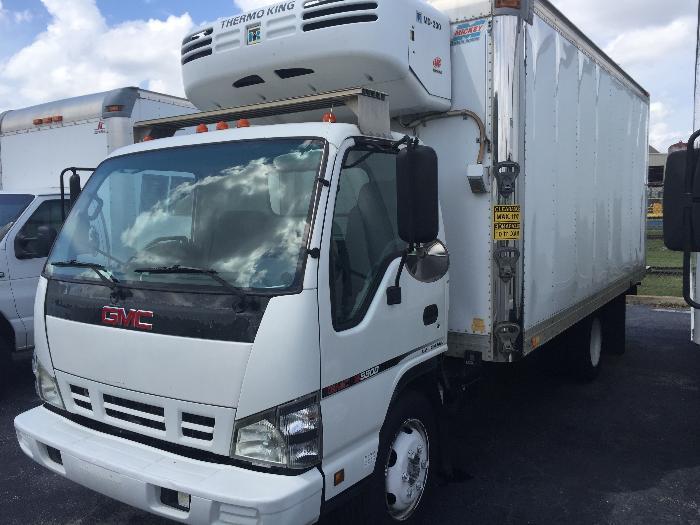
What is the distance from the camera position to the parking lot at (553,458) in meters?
3.85

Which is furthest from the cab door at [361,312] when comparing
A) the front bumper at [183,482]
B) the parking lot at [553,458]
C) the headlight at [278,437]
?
the parking lot at [553,458]

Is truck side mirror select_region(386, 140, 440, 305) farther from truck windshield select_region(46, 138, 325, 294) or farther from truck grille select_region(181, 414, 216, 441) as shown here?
truck grille select_region(181, 414, 216, 441)

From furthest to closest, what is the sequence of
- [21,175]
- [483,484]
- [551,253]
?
1. [21,175]
2. [551,253]
3. [483,484]

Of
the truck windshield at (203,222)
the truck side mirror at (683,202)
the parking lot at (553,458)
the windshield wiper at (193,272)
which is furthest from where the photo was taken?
the parking lot at (553,458)

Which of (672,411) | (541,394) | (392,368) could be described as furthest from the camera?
(541,394)

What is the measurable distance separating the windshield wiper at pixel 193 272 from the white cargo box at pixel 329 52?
1.65m

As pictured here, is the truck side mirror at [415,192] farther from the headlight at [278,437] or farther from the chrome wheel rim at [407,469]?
the chrome wheel rim at [407,469]

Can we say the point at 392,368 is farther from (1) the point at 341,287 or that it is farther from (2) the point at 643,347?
(2) the point at 643,347

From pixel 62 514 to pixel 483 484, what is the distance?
9.15ft

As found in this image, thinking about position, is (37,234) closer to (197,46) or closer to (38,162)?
(38,162)

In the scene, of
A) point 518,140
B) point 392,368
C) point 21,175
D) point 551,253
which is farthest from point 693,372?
point 21,175

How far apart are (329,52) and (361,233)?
1.27 meters

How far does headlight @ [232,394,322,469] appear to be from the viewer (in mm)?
2562

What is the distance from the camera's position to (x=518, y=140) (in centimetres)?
388
